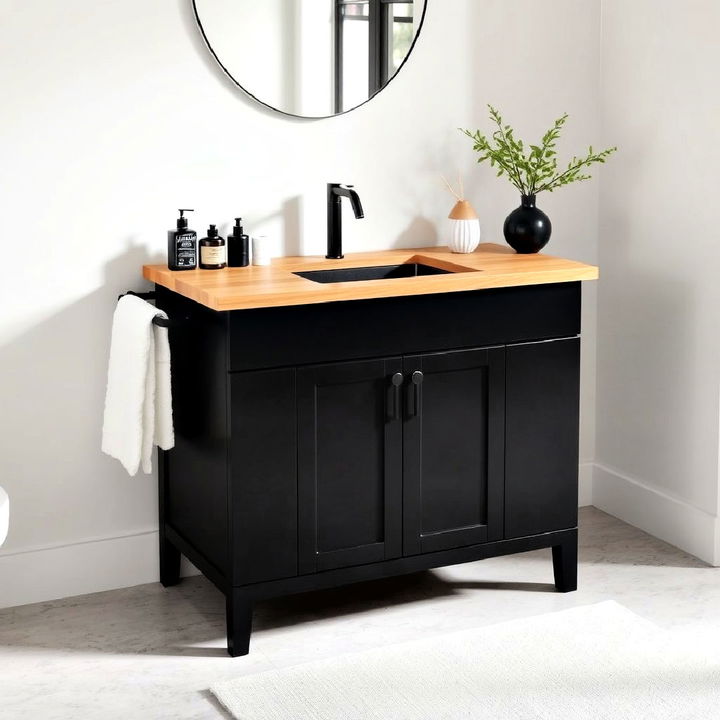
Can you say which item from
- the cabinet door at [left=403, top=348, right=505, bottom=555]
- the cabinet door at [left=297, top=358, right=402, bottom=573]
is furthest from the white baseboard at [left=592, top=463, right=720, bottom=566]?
the cabinet door at [left=297, top=358, right=402, bottom=573]

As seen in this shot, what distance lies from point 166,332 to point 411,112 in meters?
0.98

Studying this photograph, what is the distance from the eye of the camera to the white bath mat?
2396 mm

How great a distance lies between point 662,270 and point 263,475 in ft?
4.57

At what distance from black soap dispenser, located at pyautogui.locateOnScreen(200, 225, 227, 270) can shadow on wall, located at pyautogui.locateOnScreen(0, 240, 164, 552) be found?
0.61 feet

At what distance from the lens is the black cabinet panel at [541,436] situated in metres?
2.89

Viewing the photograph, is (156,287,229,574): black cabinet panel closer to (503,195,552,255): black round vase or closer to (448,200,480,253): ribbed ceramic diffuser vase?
(448,200,480,253): ribbed ceramic diffuser vase

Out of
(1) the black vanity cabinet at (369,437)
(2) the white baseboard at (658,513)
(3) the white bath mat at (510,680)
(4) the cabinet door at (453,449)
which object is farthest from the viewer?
(2) the white baseboard at (658,513)

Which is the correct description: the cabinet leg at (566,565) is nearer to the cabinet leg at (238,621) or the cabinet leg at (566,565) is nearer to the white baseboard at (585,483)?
the white baseboard at (585,483)

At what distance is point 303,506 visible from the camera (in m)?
2.68

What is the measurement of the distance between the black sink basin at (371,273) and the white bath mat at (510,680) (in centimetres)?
93

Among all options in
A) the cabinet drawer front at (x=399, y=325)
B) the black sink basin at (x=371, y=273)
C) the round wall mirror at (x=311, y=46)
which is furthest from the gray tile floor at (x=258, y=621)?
the round wall mirror at (x=311, y=46)

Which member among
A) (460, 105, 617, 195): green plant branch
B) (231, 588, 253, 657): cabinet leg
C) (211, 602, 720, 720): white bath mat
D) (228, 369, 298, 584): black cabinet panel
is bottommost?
(211, 602, 720, 720): white bath mat

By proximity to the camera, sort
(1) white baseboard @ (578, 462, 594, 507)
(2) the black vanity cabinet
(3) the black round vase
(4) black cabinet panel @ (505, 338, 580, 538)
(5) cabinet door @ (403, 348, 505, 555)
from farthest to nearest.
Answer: (1) white baseboard @ (578, 462, 594, 507) → (3) the black round vase → (4) black cabinet panel @ (505, 338, 580, 538) → (5) cabinet door @ (403, 348, 505, 555) → (2) the black vanity cabinet

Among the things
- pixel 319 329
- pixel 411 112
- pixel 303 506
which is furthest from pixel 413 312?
pixel 411 112
